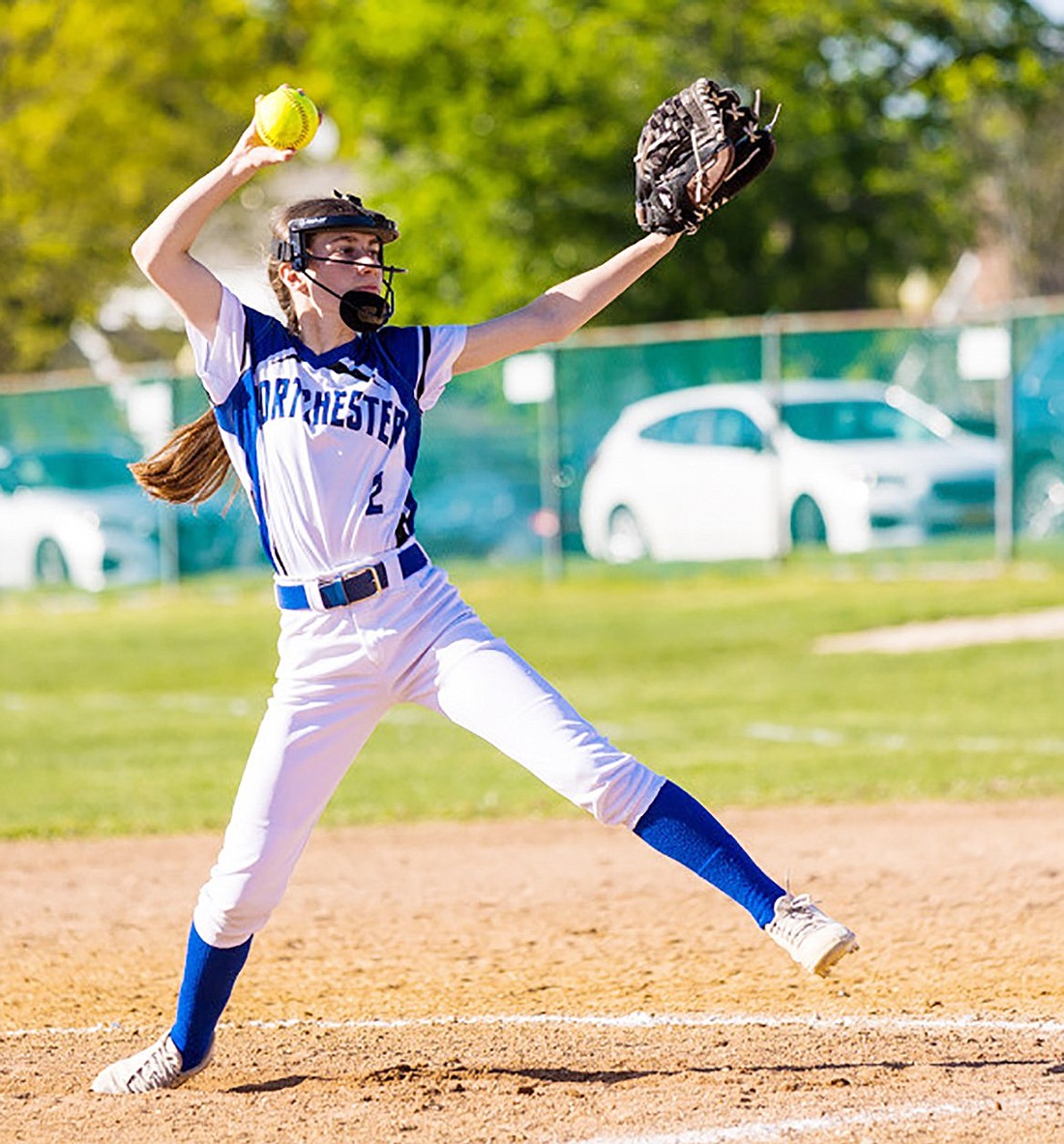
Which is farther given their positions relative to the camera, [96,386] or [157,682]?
[96,386]

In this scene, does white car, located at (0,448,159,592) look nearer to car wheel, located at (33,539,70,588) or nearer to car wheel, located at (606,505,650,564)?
car wheel, located at (33,539,70,588)

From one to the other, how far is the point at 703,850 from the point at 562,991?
4.73ft

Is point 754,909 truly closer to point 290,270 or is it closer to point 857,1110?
point 857,1110

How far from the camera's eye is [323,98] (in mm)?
34062

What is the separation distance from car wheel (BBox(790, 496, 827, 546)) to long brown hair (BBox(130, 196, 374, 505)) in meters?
13.1

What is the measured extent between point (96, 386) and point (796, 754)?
1165 centimetres

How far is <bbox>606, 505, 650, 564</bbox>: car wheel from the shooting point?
18.3 m

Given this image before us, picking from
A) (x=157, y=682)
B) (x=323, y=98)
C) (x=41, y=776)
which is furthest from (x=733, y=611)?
(x=323, y=98)

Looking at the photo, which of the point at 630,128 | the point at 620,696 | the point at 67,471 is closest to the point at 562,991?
the point at 620,696

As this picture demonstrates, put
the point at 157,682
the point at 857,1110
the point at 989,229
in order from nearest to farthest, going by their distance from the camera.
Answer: the point at 857,1110 < the point at 157,682 < the point at 989,229

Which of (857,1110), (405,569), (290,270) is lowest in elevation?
(857,1110)

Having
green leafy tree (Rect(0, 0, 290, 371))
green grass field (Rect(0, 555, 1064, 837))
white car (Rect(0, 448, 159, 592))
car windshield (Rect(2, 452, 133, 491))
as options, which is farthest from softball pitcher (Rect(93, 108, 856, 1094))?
green leafy tree (Rect(0, 0, 290, 371))

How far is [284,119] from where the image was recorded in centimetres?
431

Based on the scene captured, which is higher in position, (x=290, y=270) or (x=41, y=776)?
(x=290, y=270)
